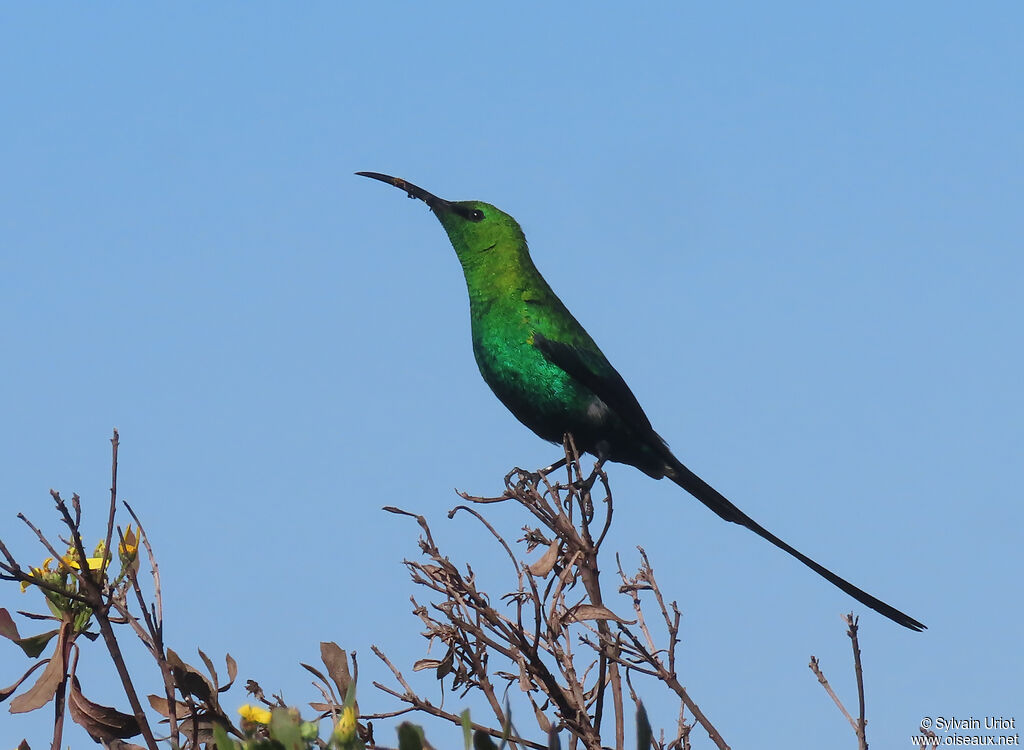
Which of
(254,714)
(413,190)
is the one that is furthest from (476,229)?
(254,714)

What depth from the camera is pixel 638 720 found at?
1.57 meters

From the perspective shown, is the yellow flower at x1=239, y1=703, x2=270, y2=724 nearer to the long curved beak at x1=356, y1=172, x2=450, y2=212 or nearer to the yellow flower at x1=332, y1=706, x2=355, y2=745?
the yellow flower at x1=332, y1=706, x2=355, y2=745

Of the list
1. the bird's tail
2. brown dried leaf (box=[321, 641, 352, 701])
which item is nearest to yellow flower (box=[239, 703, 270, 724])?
brown dried leaf (box=[321, 641, 352, 701])

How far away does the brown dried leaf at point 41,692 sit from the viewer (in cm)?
243

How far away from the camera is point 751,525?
5.55 meters

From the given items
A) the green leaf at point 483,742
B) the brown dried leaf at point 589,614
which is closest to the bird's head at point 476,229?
the brown dried leaf at point 589,614

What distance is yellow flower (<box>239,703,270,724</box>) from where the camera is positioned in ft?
6.81

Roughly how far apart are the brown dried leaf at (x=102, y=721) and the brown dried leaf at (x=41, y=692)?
0.07 meters

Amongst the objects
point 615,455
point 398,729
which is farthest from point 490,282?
point 398,729

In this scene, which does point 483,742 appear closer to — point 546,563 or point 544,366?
point 546,563

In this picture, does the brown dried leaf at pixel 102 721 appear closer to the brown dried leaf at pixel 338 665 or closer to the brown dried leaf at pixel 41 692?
the brown dried leaf at pixel 41 692

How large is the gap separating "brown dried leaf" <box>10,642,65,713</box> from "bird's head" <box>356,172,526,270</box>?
148 inches

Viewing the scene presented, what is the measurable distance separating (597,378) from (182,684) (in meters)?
3.47

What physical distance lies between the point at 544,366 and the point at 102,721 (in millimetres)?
3226
